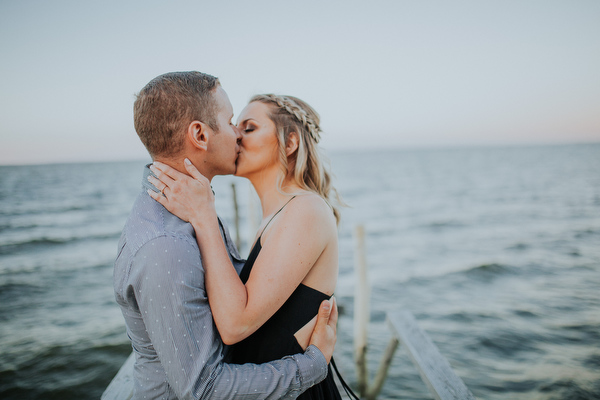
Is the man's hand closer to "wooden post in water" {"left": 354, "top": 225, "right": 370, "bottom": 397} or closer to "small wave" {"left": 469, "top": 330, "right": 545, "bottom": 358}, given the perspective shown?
"wooden post in water" {"left": 354, "top": 225, "right": 370, "bottom": 397}

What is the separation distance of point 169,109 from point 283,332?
4.27ft

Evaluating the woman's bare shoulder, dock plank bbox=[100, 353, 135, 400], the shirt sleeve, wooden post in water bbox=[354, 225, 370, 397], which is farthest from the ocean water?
dock plank bbox=[100, 353, 135, 400]

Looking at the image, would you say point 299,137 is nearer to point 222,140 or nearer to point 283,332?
point 222,140

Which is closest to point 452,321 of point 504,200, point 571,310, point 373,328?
point 373,328

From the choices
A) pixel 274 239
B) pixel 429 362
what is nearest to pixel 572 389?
pixel 429 362

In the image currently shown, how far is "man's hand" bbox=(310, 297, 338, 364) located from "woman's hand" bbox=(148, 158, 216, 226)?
0.83 meters

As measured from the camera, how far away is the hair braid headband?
2547mm

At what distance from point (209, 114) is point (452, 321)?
799cm

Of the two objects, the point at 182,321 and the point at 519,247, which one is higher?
the point at 182,321

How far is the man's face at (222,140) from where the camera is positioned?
191 cm

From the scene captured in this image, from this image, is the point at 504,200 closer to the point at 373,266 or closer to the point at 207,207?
the point at 373,266

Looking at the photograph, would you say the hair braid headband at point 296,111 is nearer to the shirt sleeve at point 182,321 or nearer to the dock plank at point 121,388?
the shirt sleeve at point 182,321

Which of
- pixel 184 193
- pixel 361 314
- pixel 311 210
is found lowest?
pixel 361 314

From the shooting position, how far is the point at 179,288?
1392 mm
